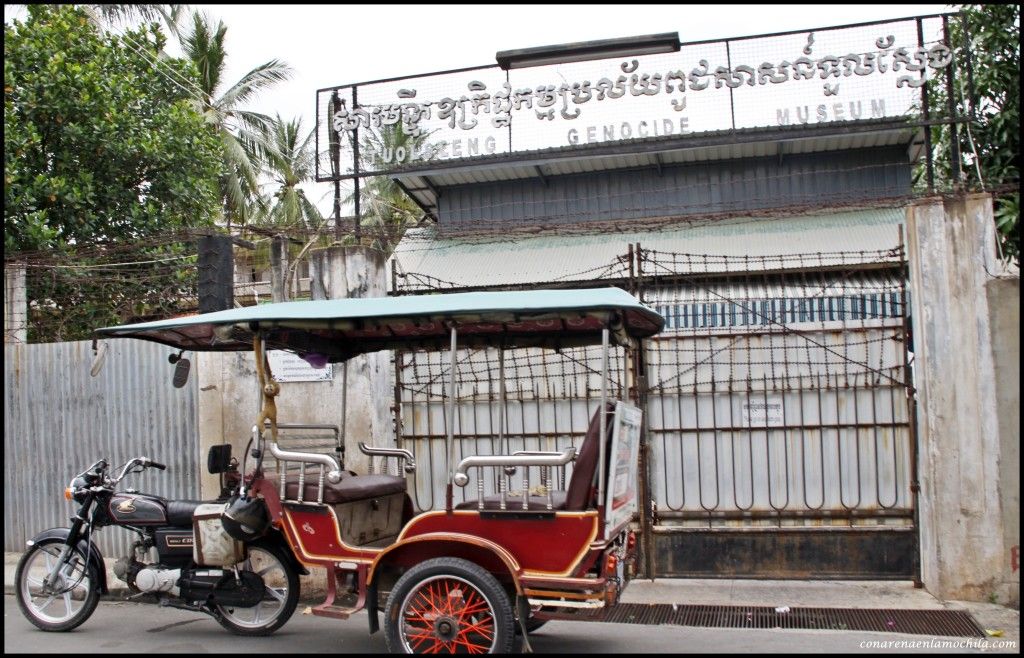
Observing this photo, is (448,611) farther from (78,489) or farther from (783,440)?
(783,440)

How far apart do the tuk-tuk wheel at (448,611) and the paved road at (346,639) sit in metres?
0.67

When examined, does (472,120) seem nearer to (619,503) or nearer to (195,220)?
(195,220)

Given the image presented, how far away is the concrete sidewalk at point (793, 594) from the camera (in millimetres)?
6688

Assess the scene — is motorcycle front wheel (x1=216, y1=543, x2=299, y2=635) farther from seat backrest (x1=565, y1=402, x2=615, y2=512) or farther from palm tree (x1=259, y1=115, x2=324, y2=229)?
palm tree (x1=259, y1=115, x2=324, y2=229)

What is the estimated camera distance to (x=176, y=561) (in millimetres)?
6484

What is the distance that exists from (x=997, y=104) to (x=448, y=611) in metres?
6.94

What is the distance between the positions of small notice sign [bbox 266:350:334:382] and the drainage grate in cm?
306

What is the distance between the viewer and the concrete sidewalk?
6.69 metres

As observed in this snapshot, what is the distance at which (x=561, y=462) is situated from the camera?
209 inches

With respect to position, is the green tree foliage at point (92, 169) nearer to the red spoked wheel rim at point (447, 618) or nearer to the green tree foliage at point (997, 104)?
the red spoked wheel rim at point (447, 618)

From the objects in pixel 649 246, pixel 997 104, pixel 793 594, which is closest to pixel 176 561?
pixel 793 594

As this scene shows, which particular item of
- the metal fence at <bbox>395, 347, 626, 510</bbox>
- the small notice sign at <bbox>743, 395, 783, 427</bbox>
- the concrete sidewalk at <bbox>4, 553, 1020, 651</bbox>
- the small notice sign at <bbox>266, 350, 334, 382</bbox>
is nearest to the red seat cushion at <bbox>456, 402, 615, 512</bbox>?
the concrete sidewalk at <bbox>4, 553, 1020, 651</bbox>

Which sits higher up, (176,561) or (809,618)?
(176,561)

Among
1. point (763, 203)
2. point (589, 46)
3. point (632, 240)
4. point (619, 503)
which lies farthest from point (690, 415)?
point (589, 46)
